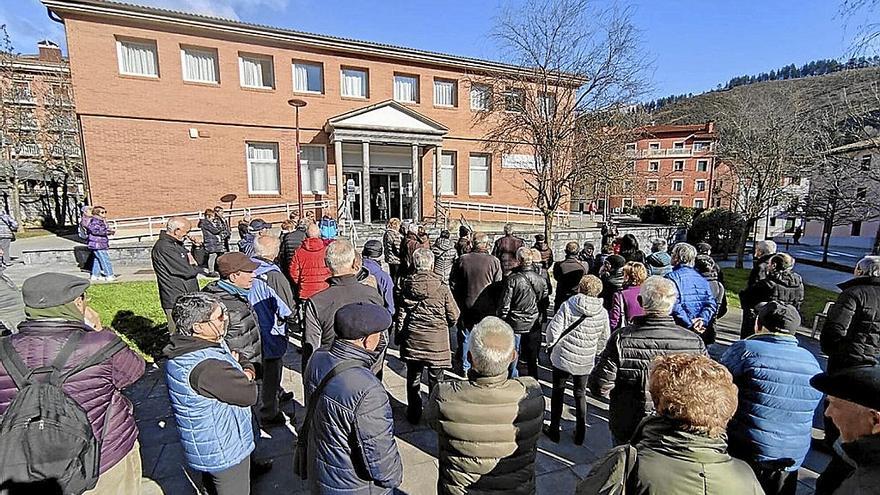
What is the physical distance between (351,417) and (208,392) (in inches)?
35.1

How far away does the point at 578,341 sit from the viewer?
385 cm

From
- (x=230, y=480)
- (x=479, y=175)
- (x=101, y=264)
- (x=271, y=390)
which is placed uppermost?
(x=479, y=175)

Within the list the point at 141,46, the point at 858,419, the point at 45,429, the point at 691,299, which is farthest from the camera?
the point at 141,46

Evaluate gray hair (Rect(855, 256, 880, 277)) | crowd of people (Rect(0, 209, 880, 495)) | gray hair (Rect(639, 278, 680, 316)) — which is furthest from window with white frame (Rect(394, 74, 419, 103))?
gray hair (Rect(639, 278, 680, 316))

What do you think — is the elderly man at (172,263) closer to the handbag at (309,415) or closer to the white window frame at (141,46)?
the handbag at (309,415)

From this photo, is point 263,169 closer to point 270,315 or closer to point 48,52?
point 270,315

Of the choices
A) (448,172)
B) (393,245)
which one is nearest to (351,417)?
(393,245)

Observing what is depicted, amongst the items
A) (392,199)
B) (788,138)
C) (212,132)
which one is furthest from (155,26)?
(788,138)

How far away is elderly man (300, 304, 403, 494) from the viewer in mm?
2094

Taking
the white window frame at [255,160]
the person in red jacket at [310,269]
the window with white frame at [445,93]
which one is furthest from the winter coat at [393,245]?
the window with white frame at [445,93]

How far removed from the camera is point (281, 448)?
3900 millimetres

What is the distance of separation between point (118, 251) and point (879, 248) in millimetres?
23154

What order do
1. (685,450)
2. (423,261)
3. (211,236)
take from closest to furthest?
(685,450)
(423,261)
(211,236)

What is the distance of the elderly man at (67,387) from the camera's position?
1.95 m
